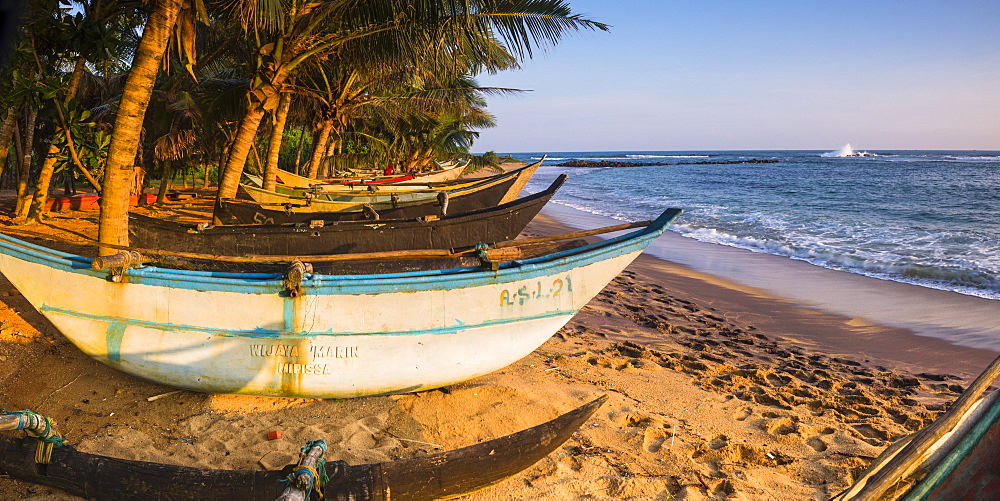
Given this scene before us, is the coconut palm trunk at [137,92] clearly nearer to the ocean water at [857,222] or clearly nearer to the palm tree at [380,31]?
the palm tree at [380,31]

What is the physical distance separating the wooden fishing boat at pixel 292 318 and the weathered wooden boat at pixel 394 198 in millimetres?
4472

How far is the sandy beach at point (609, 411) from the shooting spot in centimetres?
362

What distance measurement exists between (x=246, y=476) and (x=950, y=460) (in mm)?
2783

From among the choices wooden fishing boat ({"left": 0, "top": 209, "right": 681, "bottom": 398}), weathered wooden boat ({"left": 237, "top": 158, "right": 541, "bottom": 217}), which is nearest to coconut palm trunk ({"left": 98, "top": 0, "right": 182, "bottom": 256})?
wooden fishing boat ({"left": 0, "top": 209, "right": 681, "bottom": 398})

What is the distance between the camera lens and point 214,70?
46.6 ft

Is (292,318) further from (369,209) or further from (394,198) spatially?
(394,198)

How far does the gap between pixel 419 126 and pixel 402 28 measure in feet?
58.4

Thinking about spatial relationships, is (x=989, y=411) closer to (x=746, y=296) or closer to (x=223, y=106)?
(x=746, y=296)

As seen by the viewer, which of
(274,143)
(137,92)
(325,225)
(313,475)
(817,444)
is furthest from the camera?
(274,143)

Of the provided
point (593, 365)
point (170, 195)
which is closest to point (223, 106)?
point (170, 195)

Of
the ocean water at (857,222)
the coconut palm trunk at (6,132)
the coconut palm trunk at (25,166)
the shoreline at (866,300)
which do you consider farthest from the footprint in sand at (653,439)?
the coconut palm trunk at (25,166)

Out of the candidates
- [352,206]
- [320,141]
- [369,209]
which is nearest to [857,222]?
[352,206]

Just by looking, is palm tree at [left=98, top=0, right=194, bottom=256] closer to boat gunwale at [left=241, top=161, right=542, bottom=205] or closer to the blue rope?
the blue rope

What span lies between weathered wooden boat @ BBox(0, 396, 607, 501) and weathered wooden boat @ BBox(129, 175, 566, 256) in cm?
345
